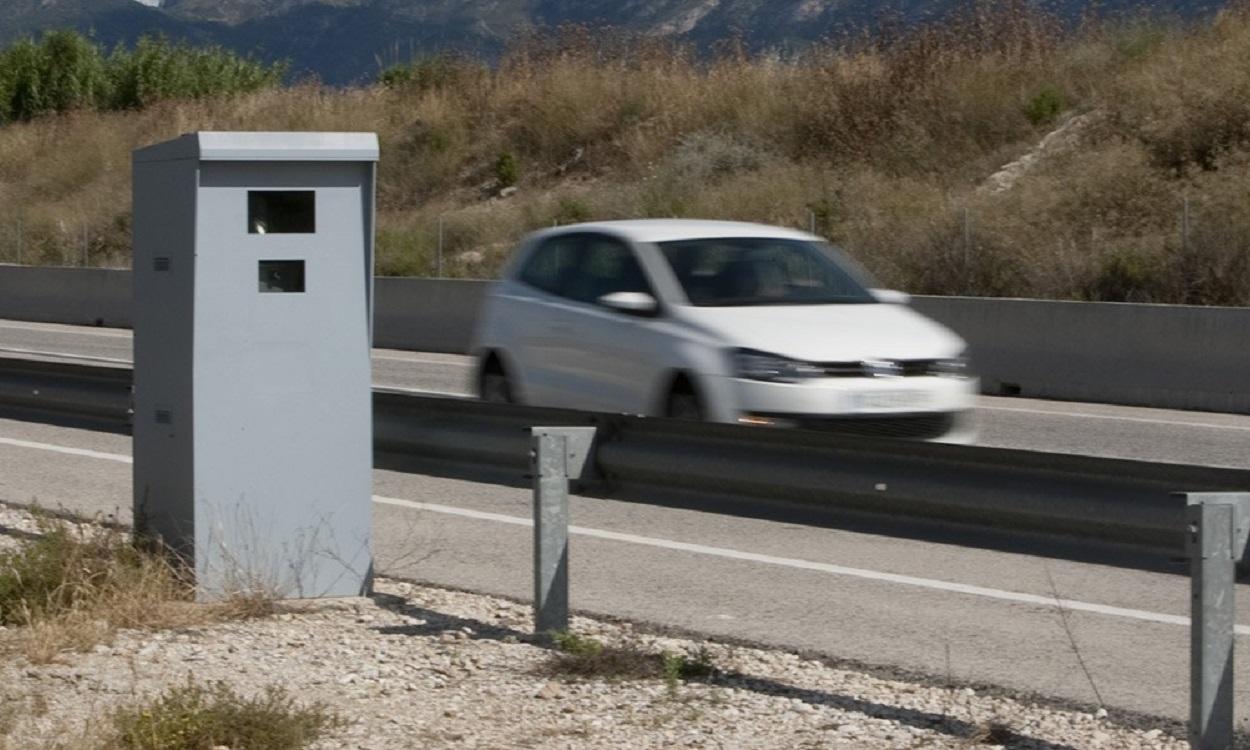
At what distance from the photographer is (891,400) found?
11.8 metres

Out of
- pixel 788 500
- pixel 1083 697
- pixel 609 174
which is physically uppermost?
pixel 609 174

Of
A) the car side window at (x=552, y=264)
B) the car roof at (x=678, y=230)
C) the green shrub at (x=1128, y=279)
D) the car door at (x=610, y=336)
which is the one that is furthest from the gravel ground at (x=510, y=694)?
the green shrub at (x=1128, y=279)

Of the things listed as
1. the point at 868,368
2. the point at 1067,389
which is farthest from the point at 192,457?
the point at 1067,389

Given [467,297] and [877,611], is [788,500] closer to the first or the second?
[877,611]

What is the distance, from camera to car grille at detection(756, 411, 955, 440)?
11.6 m

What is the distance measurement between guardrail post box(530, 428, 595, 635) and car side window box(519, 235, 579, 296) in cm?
590

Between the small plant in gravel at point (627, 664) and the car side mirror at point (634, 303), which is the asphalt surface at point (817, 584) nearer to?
the small plant in gravel at point (627, 664)

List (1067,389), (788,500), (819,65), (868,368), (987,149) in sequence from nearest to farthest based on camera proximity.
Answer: (788,500) → (868,368) → (1067,389) → (987,149) → (819,65)

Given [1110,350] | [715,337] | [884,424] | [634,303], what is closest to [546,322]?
[634,303]

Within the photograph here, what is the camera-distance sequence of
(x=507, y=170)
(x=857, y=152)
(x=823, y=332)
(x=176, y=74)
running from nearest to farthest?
1. (x=823, y=332)
2. (x=857, y=152)
3. (x=507, y=170)
4. (x=176, y=74)

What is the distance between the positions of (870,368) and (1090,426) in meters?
5.44

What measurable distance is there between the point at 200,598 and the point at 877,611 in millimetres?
2855

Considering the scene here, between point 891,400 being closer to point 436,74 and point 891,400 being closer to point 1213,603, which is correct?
point 1213,603

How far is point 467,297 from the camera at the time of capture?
2627cm
